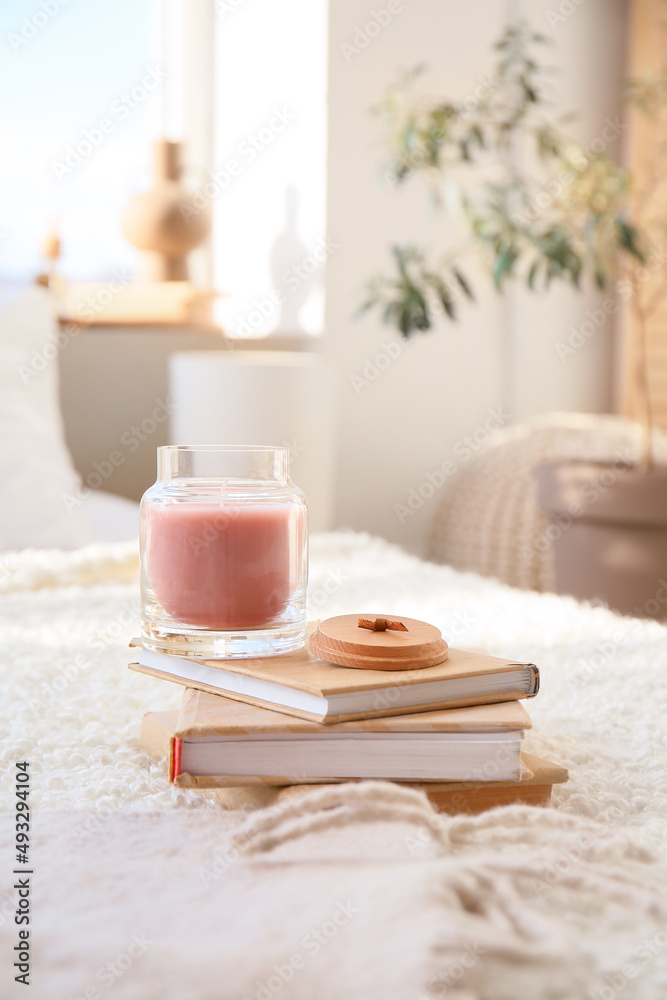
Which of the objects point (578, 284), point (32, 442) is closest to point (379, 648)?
point (32, 442)

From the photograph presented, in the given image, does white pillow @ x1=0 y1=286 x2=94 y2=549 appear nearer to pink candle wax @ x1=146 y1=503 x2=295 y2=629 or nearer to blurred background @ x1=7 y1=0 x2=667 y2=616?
blurred background @ x1=7 y1=0 x2=667 y2=616

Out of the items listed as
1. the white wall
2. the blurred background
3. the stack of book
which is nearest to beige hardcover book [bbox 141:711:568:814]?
the stack of book

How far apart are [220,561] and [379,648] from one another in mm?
141

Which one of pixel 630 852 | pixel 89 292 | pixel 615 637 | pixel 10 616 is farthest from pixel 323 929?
pixel 89 292

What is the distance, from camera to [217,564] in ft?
2.28

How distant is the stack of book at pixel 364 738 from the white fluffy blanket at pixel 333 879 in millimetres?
32

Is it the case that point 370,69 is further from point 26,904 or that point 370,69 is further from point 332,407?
point 26,904

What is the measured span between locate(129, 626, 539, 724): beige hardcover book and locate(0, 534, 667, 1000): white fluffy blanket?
0.19 ft

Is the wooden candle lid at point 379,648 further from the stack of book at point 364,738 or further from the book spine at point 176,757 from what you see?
the book spine at point 176,757

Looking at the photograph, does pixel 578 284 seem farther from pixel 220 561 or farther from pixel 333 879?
pixel 333 879

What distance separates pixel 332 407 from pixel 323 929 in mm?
1970

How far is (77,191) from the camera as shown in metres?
2.57

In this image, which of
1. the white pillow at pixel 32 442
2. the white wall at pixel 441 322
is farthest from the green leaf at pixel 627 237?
the white pillow at pixel 32 442

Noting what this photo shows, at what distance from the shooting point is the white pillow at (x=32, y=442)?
158cm
